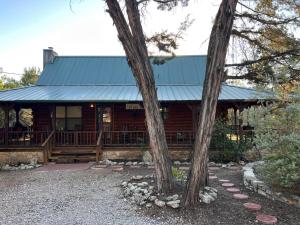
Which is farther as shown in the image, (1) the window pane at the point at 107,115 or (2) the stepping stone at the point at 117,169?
(1) the window pane at the point at 107,115

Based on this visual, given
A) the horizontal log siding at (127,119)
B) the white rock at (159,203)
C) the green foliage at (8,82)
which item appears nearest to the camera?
the white rock at (159,203)

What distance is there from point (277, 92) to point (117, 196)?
4433 millimetres

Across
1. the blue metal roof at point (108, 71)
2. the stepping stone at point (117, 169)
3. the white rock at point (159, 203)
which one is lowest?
the stepping stone at point (117, 169)

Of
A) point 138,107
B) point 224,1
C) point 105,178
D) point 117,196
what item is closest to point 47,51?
point 138,107

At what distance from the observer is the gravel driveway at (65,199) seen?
18.7ft

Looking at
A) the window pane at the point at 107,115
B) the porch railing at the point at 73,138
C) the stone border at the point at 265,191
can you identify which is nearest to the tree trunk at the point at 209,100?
the stone border at the point at 265,191

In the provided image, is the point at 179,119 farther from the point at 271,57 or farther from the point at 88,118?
the point at 271,57

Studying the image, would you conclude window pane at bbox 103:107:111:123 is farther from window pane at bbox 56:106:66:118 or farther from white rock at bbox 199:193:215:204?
white rock at bbox 199:193:215:204

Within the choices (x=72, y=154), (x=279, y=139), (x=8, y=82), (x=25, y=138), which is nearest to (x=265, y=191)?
(x=279, y=139)

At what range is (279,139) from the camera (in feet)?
20.8

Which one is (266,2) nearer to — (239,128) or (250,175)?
(250,175)

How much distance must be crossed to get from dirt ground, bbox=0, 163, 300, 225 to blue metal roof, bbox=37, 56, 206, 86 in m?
8.70

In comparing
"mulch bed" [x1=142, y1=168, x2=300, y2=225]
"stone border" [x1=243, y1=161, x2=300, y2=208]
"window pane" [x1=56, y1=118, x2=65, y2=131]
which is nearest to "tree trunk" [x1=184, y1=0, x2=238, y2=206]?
"mulch bed" [x1=142, y1=168, x2=300, y2=225]

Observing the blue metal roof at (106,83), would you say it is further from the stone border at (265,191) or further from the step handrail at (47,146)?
the stone border at (265,191)
